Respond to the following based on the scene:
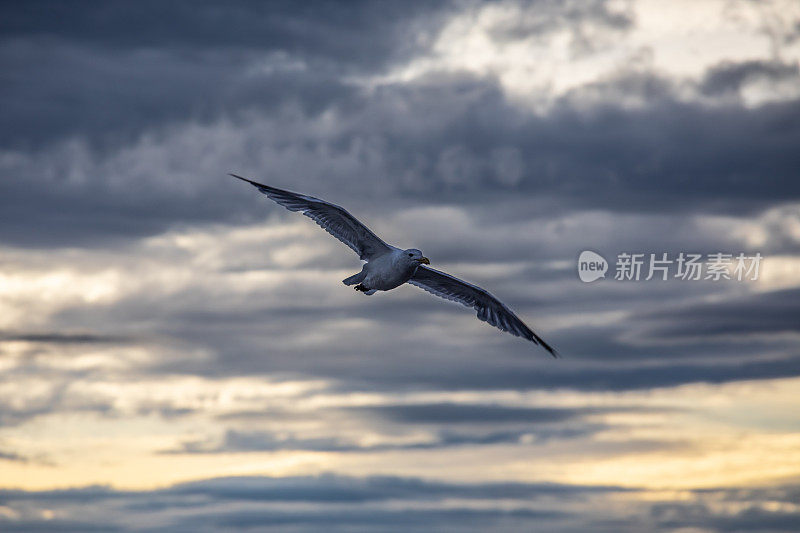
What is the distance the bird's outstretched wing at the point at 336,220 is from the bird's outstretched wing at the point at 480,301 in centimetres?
437

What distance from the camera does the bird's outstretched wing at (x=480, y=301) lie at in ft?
202

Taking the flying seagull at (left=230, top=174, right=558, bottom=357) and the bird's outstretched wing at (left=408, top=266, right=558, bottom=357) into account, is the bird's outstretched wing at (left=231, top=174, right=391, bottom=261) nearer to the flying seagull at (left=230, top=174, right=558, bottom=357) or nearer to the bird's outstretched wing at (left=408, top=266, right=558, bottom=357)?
the flying seagull at (left=230, top=174, right=558, bottom=357)

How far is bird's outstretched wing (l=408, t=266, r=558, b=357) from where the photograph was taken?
202 ft

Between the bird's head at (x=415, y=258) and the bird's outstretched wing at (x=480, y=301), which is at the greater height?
the bird's head at (x=415, y=258)

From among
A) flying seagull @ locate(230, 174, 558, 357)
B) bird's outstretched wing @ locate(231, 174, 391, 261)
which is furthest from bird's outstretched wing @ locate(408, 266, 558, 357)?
bird's outstretched wing @ locate(231, 174, 391, 261)

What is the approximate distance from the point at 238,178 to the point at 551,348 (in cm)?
2081

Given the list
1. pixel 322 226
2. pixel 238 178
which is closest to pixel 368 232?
pixel 322 226

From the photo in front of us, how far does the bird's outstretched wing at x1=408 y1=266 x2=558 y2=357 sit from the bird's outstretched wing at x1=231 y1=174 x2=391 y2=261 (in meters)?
4.37

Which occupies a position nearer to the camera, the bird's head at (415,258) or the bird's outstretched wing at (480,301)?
the bird's head at (415,258)

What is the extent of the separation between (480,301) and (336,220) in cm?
1115

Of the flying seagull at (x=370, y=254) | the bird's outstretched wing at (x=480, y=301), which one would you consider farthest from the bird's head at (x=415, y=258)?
the bird's outstretched wing at (x=480, y=301)

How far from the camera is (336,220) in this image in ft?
186

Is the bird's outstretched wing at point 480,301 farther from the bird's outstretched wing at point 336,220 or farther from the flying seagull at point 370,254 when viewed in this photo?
the bird's outstretched wing at point 336,220

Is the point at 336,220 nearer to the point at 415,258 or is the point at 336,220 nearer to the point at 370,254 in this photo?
the point at 370,254
